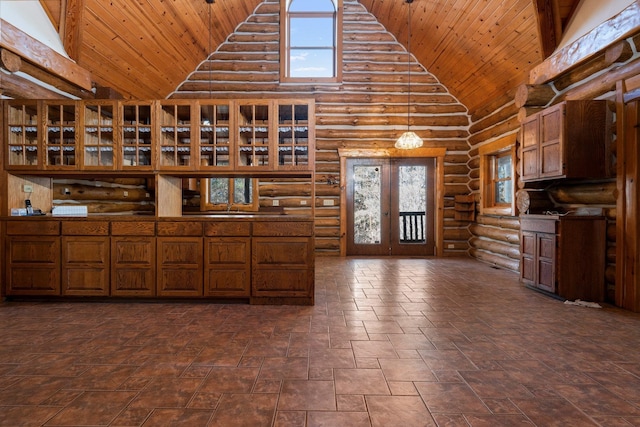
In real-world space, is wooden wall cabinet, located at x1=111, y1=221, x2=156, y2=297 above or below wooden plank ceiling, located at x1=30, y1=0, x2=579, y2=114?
below

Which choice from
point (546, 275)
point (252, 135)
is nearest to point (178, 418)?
point (252, 135)

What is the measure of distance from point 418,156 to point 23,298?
8.01m

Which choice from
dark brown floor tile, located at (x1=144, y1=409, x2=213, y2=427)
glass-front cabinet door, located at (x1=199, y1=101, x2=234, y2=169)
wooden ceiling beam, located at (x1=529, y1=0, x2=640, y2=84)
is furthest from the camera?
glass-front cabinet door, located at (x1=199, y1=101, x2=234, y2=169)

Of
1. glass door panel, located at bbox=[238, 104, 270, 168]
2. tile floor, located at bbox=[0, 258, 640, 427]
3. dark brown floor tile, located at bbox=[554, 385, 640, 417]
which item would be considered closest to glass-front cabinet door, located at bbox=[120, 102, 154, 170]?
glass door panel, located at bbox=[238, 104, 270, 168]

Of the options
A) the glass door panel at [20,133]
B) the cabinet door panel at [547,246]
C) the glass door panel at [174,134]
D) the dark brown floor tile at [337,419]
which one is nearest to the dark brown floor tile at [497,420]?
the dark brown floor tile at [337,419]

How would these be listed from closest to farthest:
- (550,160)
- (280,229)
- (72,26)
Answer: (280,229)
(550,160)
(72,26)

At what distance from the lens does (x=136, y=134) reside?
4.46 m

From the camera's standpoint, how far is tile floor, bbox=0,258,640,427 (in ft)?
6.73

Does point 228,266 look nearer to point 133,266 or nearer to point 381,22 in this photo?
point 133,266

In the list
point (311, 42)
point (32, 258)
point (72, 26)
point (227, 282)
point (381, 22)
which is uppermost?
point (381, 22)

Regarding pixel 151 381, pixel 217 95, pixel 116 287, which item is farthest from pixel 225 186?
pixel 151 381

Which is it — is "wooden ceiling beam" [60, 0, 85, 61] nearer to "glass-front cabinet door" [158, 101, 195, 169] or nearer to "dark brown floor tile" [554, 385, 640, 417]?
"glass-front cabinet door" [158, 101, 195, 169]

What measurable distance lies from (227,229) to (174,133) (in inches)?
60.3

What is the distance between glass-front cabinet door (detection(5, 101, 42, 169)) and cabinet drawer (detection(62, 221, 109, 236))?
35.1 inches
